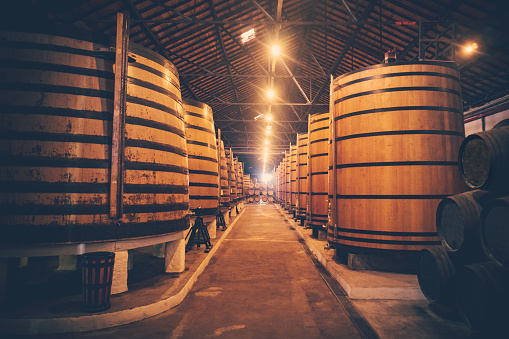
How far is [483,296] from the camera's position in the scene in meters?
2.54

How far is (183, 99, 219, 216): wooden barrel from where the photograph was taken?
6.58 meters

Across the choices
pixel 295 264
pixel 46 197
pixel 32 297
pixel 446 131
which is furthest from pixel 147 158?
pixel 446 131

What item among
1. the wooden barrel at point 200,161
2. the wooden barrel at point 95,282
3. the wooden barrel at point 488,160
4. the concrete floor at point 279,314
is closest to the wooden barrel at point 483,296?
the concrete floor at point 279,314

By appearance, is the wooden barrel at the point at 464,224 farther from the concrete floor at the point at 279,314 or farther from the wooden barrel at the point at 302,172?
the wooden barrel at the point at 302,172

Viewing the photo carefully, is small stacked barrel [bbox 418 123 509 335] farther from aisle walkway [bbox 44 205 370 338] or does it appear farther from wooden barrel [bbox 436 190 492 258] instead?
aisle walkway [bbox 44 205 370 338]

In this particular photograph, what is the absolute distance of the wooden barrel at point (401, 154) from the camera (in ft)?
13.9

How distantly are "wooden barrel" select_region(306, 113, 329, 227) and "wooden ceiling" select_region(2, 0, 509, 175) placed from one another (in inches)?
111

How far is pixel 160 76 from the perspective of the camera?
164 inches

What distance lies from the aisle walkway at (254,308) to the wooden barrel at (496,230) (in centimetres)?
151

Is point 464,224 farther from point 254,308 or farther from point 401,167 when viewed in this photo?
point 254,308

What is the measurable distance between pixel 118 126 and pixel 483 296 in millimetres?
4226

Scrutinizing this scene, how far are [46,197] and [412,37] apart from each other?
10.9 meters

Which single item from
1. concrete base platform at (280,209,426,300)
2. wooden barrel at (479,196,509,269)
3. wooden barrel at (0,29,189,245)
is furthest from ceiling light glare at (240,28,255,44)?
wooden barrel at (479,196,509,269)

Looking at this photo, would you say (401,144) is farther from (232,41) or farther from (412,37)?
(232,41)
